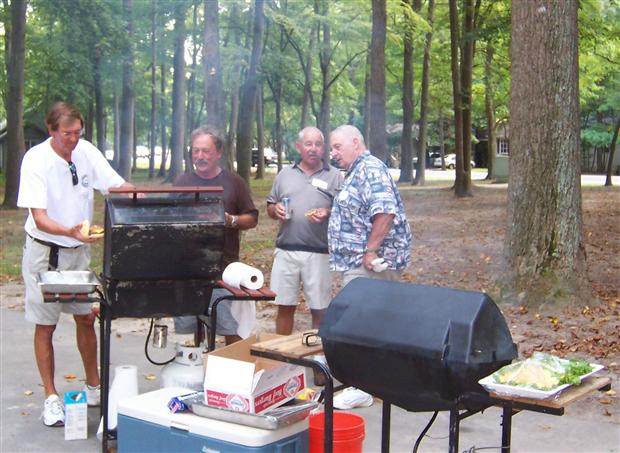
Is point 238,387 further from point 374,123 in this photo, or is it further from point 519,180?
point 374,123

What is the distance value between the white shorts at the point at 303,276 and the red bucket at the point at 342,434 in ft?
6.45

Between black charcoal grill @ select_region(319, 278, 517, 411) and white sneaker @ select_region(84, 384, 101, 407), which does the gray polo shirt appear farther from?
black charcoal grill @ select_region(319, 278, 517, 411)

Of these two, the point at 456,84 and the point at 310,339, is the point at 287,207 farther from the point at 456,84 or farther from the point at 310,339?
the point at 456,84

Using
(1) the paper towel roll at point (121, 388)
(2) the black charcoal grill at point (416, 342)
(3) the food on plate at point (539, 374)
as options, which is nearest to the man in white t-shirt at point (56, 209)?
(1) the paper towel roll at point (121, 388)

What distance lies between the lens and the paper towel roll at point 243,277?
445 centimetres

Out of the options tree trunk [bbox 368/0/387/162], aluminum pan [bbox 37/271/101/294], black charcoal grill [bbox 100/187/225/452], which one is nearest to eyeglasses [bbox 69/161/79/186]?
black charcoal grill [bbox 100/187/225/452]

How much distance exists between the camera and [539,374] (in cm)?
288

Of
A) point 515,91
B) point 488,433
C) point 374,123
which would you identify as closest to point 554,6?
point 515,91

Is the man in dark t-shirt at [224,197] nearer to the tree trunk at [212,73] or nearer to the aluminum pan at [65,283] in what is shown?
the aluminum pan at [65,283]

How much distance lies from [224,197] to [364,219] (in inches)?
34.5

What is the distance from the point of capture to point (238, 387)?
11.9ft

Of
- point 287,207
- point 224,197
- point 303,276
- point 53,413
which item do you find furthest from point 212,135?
point 53,413

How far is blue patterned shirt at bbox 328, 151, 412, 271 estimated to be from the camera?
5293 millimetres

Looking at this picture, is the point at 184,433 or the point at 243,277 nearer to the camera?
the point at 184,433
